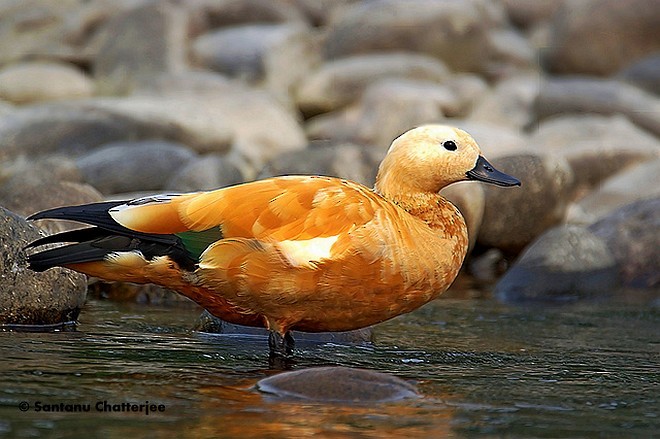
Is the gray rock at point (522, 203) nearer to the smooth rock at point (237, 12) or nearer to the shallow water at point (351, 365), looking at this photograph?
the shallow water at point (351, 365)

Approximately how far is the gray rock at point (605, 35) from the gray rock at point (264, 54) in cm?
540

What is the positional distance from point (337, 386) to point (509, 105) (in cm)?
1676

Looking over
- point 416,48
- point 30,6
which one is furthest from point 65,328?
point 30,6

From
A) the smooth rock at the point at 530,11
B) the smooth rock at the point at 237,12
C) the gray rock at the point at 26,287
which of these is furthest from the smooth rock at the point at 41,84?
the gray rock at the point at 26,287

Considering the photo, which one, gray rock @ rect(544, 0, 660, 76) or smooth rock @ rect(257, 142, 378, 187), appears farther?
gray rock @ rect(544, 0, 660, 76)

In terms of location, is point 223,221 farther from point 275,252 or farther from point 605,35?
point 605,35

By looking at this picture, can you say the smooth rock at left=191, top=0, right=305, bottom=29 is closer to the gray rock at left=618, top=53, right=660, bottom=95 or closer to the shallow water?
the gray rock at left=618, top=53, right=660, bottom=95

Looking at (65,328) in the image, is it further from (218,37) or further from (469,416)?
(218,37)

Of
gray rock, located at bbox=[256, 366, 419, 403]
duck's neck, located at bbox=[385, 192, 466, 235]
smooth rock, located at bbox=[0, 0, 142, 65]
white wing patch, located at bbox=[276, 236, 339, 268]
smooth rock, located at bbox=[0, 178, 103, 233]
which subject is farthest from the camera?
smooth rock, located at bbox=[0, 0, 142, 65]

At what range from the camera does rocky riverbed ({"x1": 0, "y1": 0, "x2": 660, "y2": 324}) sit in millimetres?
11508

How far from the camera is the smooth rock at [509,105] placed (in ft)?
69.5

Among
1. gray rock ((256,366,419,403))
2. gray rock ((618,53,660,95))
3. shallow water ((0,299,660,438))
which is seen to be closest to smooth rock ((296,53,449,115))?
gray rock ((618,53,660,95))

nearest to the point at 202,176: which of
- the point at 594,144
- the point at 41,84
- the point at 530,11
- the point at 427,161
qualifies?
the point at 427,161

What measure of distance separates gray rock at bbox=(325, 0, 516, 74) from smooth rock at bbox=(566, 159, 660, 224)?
7190mm
